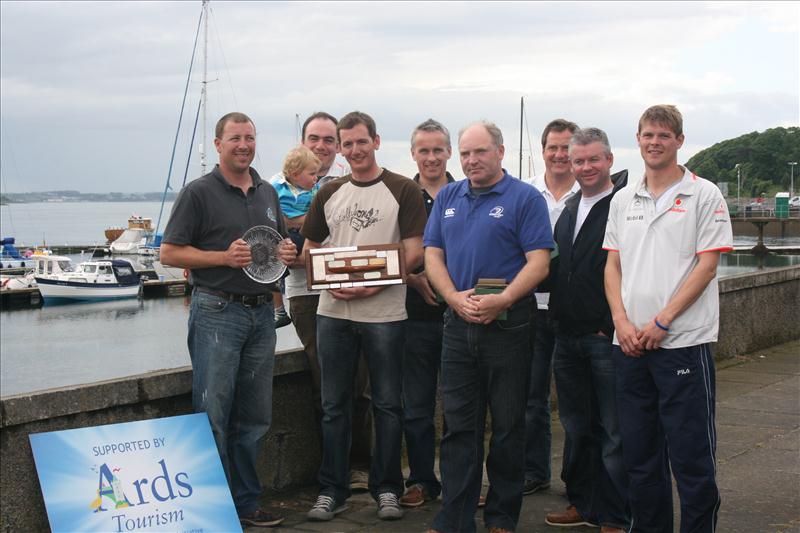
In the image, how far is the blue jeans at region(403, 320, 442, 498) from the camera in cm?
582

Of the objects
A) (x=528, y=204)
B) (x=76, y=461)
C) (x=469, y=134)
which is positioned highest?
(x=469, y=134)

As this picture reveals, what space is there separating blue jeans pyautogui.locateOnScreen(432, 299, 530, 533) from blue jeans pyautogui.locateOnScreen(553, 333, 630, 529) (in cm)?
39

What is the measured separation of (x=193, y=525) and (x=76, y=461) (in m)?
0.67

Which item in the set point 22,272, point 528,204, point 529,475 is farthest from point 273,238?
point 22,272

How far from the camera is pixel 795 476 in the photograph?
6.37 m

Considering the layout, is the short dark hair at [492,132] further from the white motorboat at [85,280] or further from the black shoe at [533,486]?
the white motorboat at [85,280]

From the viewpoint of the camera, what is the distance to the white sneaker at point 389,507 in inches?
221

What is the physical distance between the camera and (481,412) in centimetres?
526

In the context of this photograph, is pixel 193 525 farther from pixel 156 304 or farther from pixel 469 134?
pixel 156 304

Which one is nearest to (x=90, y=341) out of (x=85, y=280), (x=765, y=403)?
(x=85, y=280)

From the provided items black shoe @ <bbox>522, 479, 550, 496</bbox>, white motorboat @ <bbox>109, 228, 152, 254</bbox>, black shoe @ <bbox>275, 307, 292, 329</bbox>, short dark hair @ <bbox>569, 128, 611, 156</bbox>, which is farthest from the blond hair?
white motorboat @ <bbox>109, 228, 152, 254</bbox>

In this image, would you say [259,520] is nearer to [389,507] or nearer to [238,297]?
[389,507]

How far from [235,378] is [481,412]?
1318 mm

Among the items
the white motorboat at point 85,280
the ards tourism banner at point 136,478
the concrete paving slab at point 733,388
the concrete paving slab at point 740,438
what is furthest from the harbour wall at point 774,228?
the ards tourism banner at point 136,478
